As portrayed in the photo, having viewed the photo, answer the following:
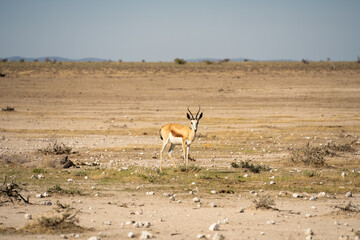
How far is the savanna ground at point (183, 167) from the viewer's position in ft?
31.2

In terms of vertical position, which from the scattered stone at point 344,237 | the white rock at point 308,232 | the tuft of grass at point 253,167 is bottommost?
the tuft of grass at point 253,167

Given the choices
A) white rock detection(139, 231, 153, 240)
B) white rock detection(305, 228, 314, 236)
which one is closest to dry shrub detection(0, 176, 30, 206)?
white rock detection(139, 231, 153, 240)

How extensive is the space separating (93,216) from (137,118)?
1799 cm

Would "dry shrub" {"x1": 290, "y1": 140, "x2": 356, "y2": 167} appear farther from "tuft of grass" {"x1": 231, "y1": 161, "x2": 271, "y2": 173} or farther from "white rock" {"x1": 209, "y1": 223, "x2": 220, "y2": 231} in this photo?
"white rock" {"x1": 209, "y1": 223, "x2": 220, "y2": 231}

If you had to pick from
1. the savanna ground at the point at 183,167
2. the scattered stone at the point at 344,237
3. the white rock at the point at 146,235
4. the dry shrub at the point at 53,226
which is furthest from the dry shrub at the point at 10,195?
the scattered stone at the point at 344,237

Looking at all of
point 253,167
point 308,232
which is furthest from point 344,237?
point 253,167

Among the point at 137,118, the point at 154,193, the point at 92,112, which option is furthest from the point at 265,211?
the point at 92,112

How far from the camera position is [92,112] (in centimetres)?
3022

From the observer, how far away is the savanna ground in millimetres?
9513

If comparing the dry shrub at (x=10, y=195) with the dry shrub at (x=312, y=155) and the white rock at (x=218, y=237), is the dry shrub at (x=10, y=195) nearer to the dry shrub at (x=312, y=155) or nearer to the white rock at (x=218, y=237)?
the white rock at (x=218, y=237)

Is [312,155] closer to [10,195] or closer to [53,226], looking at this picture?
[10,195]

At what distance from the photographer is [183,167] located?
46.9 ft

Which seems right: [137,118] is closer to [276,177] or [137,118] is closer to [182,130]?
[182,130]

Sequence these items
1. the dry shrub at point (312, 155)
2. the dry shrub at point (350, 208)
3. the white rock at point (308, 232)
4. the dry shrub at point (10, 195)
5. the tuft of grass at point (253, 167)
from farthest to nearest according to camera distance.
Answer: the dry shrub at point (312, 155), the tuft of grass at point (253, 167), the dry shrub at point (10, 195), the dry shrub at point (350, 208), the white rock at point (308, 232)
